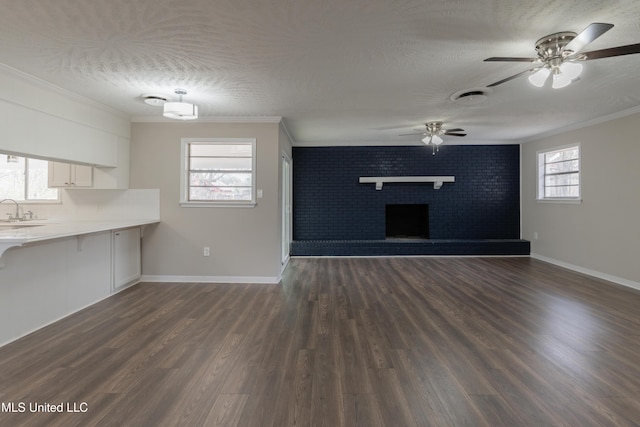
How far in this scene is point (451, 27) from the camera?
201 cm

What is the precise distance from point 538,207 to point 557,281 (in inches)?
84.9

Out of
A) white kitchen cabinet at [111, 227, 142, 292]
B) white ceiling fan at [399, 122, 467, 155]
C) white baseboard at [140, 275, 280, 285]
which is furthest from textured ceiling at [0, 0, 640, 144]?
white baseboard at [140, 275, 280, 285]

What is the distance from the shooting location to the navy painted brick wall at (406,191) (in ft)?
20.8

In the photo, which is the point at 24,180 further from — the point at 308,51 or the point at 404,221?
the point at 404,221

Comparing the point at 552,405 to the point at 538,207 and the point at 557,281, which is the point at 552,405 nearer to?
the point at 557,281

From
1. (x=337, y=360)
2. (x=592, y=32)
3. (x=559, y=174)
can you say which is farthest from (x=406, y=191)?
(x=337, y=360)

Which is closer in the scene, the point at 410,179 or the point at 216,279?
the point at 216,279

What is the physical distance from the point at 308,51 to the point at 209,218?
9.00ft

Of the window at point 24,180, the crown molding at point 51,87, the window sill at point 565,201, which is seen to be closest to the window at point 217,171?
the crown molding at point 51,87

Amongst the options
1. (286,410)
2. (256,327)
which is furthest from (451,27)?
(256,327)

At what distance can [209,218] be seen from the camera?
4180mm

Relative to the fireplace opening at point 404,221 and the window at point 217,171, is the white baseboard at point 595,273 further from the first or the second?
the window at point 217,171

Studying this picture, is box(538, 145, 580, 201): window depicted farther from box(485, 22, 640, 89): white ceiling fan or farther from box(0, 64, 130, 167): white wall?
box(0, 64, 130, 167): white wall

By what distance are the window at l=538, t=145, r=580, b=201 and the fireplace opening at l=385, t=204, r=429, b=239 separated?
232 centimetres
